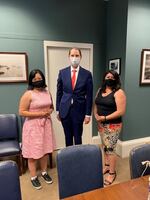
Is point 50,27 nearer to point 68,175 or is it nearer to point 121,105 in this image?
point 121,105

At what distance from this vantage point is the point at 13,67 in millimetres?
2947

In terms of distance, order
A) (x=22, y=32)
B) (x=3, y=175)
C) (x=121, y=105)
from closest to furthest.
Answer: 1. (x=3, y=175)
2. (x=121, y=105)
3. (x=22, y=32)

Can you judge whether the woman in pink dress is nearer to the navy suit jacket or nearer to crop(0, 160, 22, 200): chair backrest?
the navy suit jacket

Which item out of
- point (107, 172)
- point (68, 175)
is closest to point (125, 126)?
point (107, 172)

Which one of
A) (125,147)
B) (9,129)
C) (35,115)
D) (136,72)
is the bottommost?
(125,147)

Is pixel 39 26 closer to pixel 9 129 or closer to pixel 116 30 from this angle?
pixel 116 30

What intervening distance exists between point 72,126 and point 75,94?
1.38 feet

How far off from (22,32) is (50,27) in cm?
47

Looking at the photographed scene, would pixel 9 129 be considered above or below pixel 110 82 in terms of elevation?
below

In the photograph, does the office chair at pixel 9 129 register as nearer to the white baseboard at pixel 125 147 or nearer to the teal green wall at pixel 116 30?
the white baseboard at pixel 125 147

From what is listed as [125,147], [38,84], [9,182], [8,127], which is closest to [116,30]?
[38,84]

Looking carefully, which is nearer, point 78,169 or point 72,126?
point 78,169

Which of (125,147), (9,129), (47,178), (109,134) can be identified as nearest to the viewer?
(109,134)

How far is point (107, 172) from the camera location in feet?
8.41
